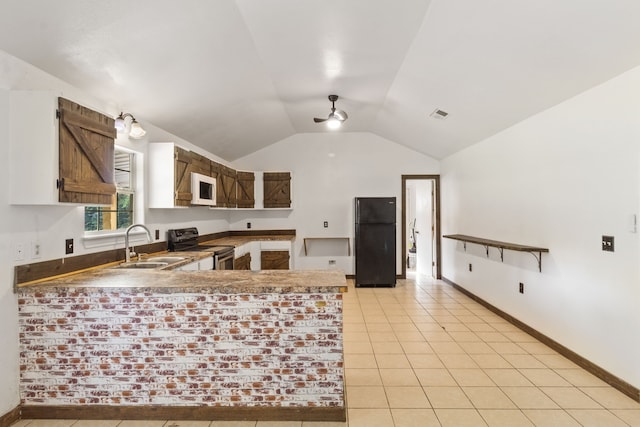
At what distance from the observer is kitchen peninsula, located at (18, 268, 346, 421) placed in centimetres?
210

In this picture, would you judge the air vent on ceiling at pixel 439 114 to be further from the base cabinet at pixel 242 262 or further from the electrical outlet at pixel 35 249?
the electrical outlet at pixel 35 249

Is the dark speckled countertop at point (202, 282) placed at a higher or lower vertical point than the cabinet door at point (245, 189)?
lower

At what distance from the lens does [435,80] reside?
11.1ft

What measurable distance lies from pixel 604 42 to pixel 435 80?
1.44 meters

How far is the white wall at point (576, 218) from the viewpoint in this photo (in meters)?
2.36

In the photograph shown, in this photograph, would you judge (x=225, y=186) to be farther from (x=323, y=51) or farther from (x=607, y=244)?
(x=607, y=244)

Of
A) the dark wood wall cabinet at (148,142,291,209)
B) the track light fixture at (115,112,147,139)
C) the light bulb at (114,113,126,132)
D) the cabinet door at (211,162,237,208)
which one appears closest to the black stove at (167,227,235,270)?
the dark wood wall cabinet at (148,142,291,209)

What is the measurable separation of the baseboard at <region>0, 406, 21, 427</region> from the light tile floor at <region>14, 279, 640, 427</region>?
0.18 ft

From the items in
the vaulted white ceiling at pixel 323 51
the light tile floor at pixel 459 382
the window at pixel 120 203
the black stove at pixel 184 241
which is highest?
the vaulted white ceiling at pixel 323 51

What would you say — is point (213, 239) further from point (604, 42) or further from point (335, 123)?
point (604, 42)

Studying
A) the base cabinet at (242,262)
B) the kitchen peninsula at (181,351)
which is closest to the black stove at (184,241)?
the base cabinet at (242,262)

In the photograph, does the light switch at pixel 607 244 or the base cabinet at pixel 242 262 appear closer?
the light switch at pixel 607 244

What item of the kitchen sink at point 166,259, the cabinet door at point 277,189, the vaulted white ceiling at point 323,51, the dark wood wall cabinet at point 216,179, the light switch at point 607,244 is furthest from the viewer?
the cabinet door at point 277,189

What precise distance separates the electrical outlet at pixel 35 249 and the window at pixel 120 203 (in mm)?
624
